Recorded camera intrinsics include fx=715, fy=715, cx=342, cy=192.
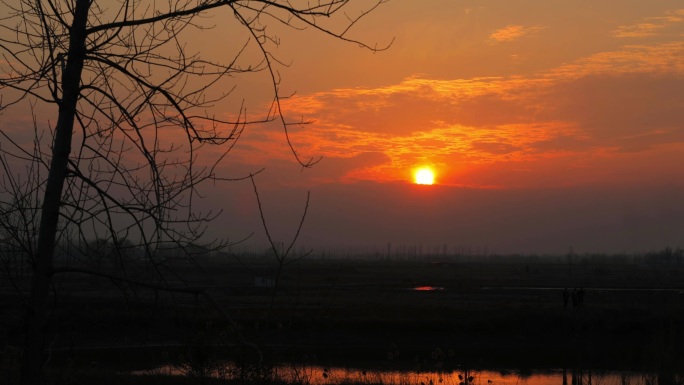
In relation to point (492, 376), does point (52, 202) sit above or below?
above

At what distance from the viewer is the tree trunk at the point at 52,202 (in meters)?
3.31

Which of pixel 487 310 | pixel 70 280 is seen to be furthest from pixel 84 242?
pixel 487 310

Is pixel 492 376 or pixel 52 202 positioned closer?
pixel 52 202

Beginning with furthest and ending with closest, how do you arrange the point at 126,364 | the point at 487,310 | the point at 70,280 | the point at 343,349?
1. the point at 487,310
2. the point at 343,349
3. the point at 126,364
4. the point at 70,280

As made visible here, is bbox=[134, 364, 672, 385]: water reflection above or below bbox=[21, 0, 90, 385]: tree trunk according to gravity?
below

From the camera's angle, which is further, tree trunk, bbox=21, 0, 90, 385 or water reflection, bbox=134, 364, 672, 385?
water reflection, bbox=134, 364, 672, 385

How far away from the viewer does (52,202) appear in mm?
3369

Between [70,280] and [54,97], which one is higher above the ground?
[54,97]

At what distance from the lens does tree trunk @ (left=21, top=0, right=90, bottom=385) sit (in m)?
3.31

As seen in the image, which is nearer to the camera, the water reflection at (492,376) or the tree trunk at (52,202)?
the tree trunk at (52,202)

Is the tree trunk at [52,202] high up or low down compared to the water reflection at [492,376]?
up

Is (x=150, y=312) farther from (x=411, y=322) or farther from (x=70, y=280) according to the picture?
(x=411, y=322)

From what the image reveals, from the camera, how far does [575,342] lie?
3619 centimetres

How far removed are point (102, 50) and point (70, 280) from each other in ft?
5.72
